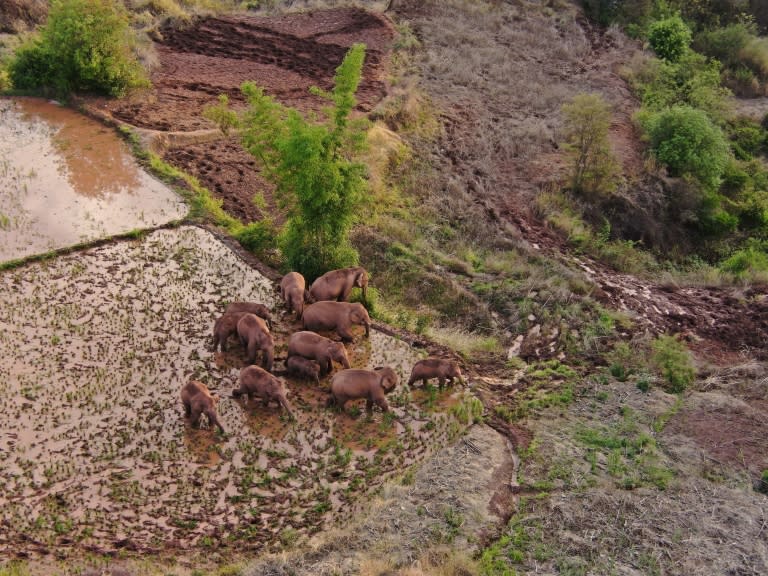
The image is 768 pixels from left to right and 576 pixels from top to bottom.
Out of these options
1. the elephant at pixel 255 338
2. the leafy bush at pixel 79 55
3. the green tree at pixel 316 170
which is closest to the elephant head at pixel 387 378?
the elephant at pixel 255 338

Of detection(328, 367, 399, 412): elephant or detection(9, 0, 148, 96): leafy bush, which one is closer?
detection(328, 367, 399, 412): elephant

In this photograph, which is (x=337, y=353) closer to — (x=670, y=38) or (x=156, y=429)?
(x=156, y=429)

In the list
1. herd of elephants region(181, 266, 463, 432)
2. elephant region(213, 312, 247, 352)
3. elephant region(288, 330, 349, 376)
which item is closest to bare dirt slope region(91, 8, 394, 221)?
herd of elephants region(181, 266, 463, 432)

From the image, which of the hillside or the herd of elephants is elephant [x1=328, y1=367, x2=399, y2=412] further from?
the hillside

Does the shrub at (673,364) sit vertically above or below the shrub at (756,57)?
below

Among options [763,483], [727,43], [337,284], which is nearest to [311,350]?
[337,284]

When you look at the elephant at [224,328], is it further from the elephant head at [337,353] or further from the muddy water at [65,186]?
the muddy water at [65,186]
